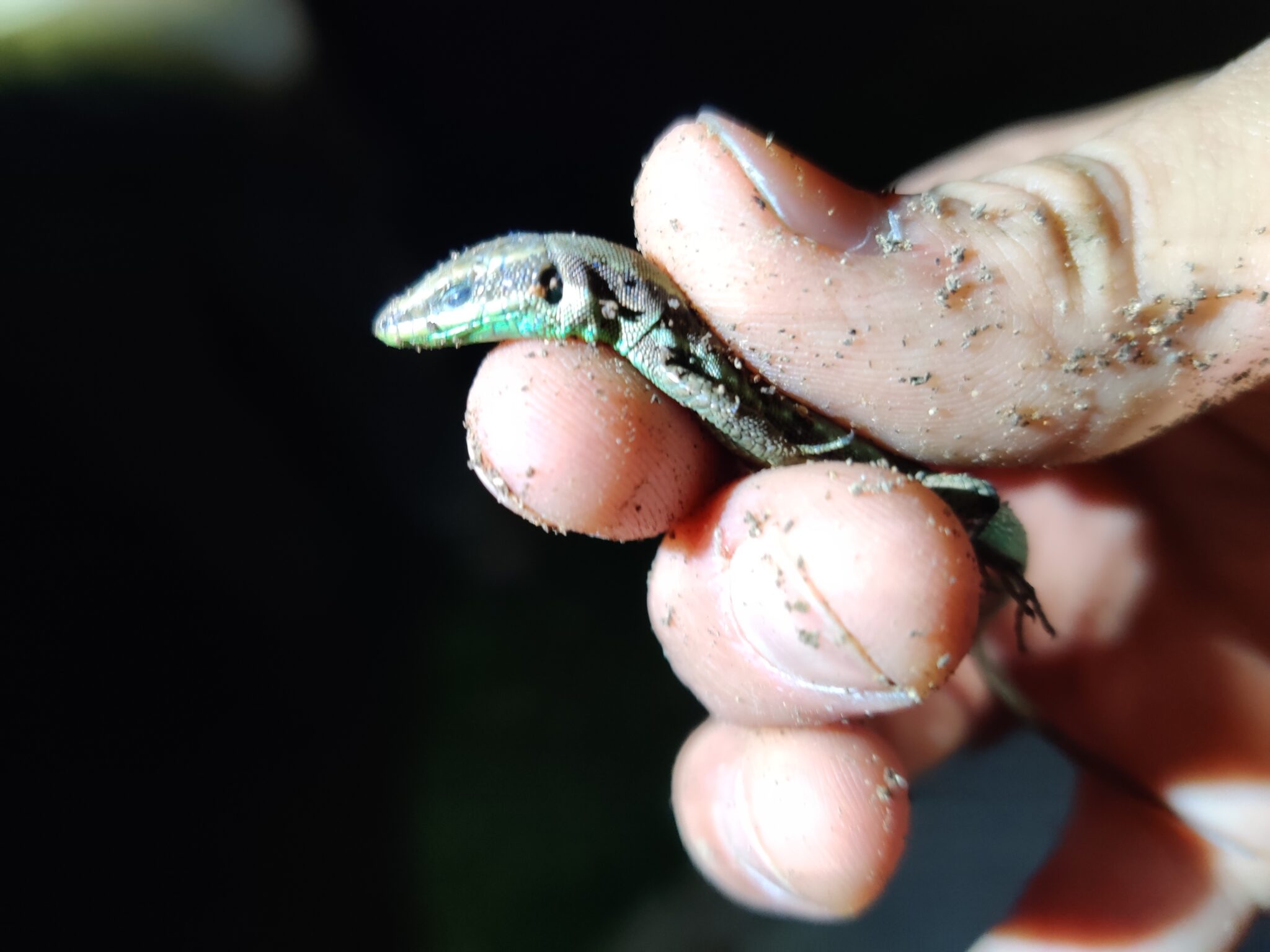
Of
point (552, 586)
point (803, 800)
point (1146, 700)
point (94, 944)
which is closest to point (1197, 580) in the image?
point (1146, 700)

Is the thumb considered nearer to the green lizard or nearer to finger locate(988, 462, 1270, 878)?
the green lizard

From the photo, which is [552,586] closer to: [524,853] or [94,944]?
[524,853]

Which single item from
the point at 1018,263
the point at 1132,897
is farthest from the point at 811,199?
the point at 1132,897

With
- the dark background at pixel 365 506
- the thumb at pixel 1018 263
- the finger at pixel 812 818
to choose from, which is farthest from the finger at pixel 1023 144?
the finger at pixel 812 818

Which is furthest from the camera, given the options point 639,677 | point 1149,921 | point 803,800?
point 639,677

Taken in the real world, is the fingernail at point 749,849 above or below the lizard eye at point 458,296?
below

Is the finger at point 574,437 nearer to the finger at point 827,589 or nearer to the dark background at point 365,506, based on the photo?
the finger at point 827,589
